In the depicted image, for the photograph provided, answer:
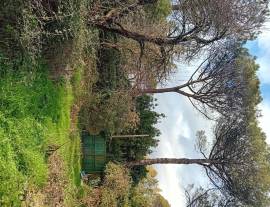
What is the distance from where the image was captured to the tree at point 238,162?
21.3 m

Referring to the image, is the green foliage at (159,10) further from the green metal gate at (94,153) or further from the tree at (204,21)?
the green metal gate at (94,153)

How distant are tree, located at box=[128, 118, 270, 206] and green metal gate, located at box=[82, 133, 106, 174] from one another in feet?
5.43

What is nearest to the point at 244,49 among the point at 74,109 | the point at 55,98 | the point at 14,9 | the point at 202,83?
the point at 202,83

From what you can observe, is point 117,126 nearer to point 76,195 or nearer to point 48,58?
point 76,195

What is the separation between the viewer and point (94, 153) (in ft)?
66.3

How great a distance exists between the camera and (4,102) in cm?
1001

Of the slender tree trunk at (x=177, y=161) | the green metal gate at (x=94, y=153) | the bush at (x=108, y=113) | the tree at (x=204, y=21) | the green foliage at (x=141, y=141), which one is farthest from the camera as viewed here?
the slender tree trunk at (x=177, y=161)

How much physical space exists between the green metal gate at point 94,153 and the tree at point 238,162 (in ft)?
5.43

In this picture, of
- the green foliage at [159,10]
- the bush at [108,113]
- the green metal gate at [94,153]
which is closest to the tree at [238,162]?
the green metal gate at [94,153]

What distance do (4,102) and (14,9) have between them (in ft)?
6.35

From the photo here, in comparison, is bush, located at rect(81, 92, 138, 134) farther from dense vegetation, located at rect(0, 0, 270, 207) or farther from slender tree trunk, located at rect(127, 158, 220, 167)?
slender tree trunk, located at rect(127, 158, 220, 167)

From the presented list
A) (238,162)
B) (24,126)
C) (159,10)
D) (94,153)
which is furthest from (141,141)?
(24,126)

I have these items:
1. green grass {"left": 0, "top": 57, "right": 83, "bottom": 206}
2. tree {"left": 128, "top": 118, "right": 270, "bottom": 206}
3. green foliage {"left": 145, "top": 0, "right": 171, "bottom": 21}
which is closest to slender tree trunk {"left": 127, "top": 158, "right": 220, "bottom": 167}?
tree {"left": 128, "top": 118, "right": 270, "bottom": 206}

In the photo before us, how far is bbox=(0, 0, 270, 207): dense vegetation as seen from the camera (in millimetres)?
10414
